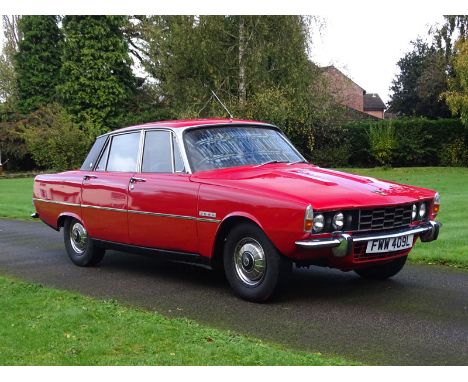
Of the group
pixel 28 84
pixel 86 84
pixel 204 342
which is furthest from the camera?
pixel 28 84

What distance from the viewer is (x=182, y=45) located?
29.7 meters

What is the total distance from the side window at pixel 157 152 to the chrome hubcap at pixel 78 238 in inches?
59.8

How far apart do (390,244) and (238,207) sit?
4.77ft

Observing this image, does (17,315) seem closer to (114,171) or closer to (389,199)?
(114,171)

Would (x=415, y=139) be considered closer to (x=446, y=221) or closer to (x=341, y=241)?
(x=446, y=221)

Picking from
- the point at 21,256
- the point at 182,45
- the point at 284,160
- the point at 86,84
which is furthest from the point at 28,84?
the point at 284,160

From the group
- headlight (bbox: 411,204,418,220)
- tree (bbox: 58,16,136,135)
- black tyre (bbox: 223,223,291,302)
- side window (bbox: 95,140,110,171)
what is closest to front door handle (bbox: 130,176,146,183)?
side window (bbox: 95,140,110,171)

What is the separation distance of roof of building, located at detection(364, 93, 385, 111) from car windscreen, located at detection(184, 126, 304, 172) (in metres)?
81.5

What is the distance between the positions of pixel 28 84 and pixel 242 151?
43.5 meters

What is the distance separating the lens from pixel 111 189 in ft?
23.2

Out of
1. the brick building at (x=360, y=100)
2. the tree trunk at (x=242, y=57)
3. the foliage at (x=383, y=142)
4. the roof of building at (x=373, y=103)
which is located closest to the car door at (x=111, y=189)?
the tree trunk at (x=242, y=57)

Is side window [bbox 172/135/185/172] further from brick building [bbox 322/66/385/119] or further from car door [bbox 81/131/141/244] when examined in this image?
brick building [bbox 322/66/385/119]

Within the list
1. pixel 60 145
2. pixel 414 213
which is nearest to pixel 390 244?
pixel 414 213

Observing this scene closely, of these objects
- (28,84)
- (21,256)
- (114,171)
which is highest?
(28,84)
